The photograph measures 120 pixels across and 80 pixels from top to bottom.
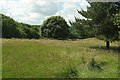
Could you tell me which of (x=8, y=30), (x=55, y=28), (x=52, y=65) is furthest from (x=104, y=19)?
(x=55, y=28)

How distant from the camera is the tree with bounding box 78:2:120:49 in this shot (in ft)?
108

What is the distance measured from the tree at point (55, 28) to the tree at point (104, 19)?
48369 millimetres

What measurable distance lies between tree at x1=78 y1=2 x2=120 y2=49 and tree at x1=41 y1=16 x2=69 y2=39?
4837 centimetres

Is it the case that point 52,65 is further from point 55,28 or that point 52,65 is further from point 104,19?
point 55,28

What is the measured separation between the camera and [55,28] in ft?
280

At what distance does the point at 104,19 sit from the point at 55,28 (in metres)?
52.1

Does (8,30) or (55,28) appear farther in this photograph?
(55,28)

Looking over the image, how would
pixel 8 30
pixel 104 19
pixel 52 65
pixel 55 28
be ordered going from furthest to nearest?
pixel 55 28, pixel 8 30, pixel 104 19, pixel 52 65

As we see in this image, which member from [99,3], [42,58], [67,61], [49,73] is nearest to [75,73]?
[49,73]

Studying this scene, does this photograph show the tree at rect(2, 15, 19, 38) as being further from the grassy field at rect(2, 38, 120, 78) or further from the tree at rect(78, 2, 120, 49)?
the grassy field at rect(2, 38, 120, 78)

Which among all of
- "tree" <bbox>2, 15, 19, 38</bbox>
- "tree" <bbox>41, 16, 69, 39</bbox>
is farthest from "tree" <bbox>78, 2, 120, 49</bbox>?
"tree" <bbox>41, 16, 69, 39</bbox>

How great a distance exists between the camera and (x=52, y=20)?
293 feet

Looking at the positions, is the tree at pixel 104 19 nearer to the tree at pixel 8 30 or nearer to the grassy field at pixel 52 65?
the grassy field at pixel 52 65

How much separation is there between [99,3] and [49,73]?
1776 cm
